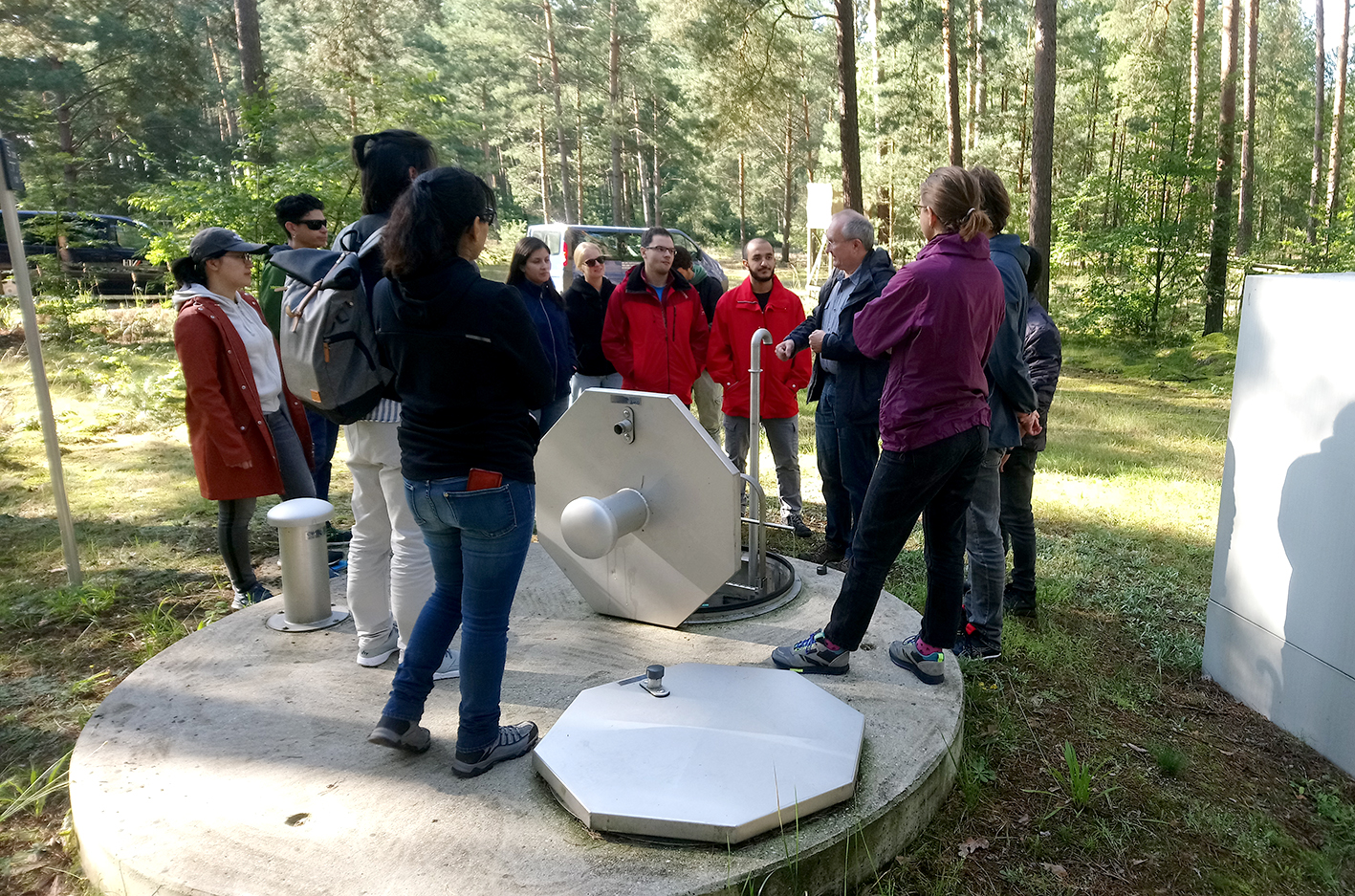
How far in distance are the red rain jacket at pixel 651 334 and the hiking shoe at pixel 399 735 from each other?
279 centimetres

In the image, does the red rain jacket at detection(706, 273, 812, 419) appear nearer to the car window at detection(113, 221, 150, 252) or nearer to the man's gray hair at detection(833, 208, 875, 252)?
the man's gray hair at detection(833, 208, 875, 252)

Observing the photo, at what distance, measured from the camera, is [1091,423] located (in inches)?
356

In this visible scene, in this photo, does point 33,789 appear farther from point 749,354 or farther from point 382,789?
point 749,354

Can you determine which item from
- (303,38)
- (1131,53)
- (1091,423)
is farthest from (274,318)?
(303,38)

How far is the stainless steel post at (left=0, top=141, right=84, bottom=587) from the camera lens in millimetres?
4059

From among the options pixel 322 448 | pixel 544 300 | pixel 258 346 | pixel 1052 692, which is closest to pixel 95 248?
pixel 322 448

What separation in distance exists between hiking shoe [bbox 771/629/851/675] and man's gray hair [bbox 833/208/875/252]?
1.79 m

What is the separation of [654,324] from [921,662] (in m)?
2.60

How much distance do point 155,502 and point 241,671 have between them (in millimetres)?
3601

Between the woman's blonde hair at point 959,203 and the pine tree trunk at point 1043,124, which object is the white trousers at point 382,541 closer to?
the woman's blonde hair at point 959,203

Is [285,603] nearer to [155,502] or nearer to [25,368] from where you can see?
[155,502]

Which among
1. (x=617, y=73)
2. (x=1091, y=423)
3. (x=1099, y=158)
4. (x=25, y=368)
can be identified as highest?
(x=617, y=73)

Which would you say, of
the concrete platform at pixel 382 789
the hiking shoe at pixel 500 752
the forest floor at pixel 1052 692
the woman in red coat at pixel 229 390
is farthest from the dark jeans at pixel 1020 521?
the woman in red coat at pixel 229 390

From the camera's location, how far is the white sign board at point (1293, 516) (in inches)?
116
